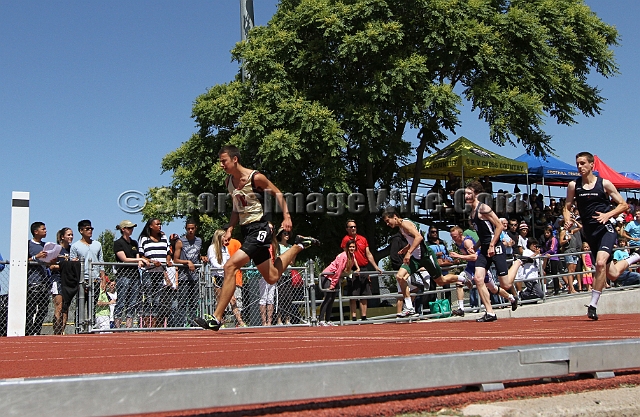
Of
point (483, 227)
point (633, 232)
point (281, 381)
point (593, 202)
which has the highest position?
point (633, 232)

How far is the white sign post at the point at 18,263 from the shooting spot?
37.0ft

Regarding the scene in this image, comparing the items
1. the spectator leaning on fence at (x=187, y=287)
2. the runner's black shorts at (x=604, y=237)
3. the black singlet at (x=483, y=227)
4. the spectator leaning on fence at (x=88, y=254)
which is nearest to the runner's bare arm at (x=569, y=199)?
the runner's black shorts at (x=604, y=237)

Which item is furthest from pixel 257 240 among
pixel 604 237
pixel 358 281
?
pixel 358 281

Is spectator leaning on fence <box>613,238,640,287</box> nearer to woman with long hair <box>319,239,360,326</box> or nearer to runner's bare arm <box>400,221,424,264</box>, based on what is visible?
woman with long hair <box>319,239,360,326</box>

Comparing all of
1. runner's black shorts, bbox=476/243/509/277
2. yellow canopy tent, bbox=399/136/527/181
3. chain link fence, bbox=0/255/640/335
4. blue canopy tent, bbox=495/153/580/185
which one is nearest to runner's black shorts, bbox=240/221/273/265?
runner's black shorts, bbox=476/243/509/277

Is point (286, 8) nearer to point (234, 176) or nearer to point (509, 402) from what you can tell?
point (234, 176)

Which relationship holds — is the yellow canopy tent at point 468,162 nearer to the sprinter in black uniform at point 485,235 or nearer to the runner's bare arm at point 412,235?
the runner's bare arm at point 412,235

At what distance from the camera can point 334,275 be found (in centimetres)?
1555

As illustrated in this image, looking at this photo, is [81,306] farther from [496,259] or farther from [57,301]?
[496,259]

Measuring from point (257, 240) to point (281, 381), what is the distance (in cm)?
571

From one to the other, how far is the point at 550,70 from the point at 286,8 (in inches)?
389

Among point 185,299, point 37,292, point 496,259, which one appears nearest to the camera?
point 496,259

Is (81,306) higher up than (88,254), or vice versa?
(88,254)

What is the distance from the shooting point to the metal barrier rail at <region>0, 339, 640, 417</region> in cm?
245
